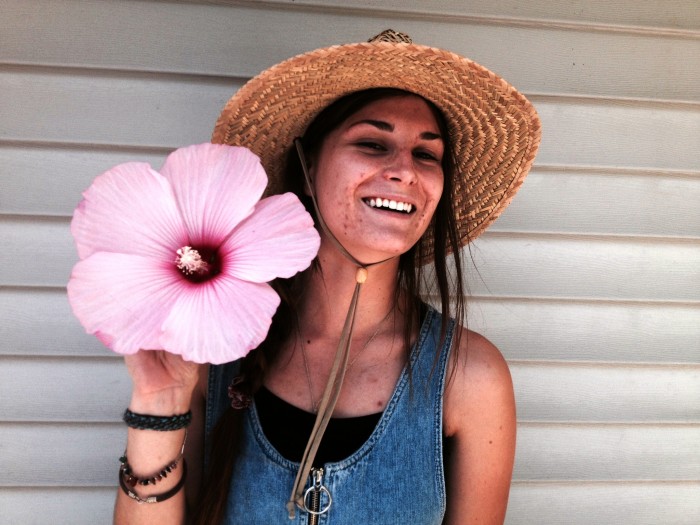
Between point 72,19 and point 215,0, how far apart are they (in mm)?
367

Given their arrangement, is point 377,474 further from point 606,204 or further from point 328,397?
point 606,204

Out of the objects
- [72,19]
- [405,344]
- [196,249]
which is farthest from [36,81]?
[405,344]

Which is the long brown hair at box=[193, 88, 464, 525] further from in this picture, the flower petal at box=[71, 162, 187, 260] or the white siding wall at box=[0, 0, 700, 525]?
the flower petal at box=[71, 162, 187, 260]

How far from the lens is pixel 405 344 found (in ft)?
4.70

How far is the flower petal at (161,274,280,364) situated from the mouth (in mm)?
452

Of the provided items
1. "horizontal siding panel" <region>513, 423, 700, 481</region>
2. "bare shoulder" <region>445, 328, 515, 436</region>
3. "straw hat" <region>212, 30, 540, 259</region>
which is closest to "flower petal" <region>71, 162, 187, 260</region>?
"straw hat" <region>212, 30, 540, 259</region>

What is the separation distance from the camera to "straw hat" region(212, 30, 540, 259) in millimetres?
1233

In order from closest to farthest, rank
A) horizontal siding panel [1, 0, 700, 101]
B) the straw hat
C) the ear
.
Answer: the straw hat → the ear → horizontal siding panel [1, 0, 700, 101]

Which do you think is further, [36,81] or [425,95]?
[36,81]

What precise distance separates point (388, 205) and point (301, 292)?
0.39m

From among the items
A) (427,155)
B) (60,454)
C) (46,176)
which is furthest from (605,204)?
(60,454)

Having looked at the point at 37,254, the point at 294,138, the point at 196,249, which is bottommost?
the point at 37,254

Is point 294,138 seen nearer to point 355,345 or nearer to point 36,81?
point 355,345

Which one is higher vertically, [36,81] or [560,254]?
[36,81]
